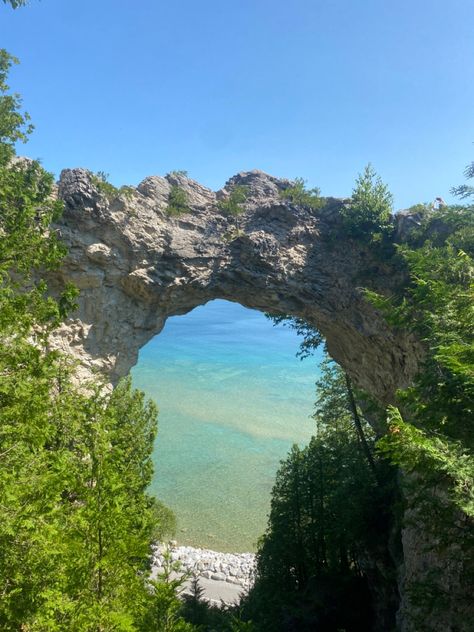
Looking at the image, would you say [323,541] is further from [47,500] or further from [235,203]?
[235,203]

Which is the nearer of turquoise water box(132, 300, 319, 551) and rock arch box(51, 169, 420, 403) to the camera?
rock arch box(51, 169, 420, 403)

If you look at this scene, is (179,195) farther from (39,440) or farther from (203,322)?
(203,322)

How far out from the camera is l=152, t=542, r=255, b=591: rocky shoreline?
73.7 ft

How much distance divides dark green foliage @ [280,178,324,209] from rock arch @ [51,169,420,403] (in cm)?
42

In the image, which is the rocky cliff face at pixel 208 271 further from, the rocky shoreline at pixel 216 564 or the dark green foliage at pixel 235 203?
the rocky shoreline at pixel 216 564

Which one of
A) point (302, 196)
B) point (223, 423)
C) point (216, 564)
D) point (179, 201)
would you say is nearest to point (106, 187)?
point (179, 201)

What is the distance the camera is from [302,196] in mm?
18297

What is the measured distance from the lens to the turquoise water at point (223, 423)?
29.1 metres

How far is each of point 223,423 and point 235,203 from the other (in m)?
31.6

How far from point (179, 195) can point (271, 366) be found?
5171 cm

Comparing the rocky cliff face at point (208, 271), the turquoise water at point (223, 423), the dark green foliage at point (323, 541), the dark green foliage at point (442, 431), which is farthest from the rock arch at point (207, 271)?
the turquoise water at point (223, 423)

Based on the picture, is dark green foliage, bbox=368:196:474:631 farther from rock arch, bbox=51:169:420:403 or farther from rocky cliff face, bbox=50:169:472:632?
rock arch, bbox=51:169:420:403

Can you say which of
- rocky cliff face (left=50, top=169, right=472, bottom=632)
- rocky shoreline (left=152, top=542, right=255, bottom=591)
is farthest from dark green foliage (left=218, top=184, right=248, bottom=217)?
rocky shoreline (left=152, top=542, right=255, bottom=591)

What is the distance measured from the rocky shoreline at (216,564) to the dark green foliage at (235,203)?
61.3 ft
